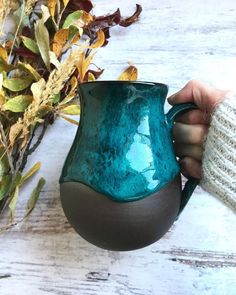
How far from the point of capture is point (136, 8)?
650 millimetres

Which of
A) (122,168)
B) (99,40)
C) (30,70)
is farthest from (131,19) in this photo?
(122,168)

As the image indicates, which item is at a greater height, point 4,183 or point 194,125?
point 194,125

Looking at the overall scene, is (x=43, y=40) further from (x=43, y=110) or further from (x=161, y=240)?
(x=161, y=240)

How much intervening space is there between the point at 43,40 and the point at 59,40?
22mm

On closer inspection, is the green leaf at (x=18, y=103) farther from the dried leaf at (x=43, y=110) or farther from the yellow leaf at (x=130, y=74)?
the yellow leaf at (x=130, y=74)

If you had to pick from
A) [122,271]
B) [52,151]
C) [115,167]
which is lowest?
[122,271]

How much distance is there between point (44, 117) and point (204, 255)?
0.97 ft

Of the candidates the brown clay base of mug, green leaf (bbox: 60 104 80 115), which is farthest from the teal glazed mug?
green leaf (bbox: 60 104 80 115)

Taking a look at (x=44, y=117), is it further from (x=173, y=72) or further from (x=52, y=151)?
(x=173, y=72)

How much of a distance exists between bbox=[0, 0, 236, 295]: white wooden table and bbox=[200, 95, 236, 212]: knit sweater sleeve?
132 millimetres

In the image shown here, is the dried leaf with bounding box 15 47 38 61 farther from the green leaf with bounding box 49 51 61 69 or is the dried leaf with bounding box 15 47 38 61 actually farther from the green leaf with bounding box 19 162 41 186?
the green leaf with bounding box 19 162 41 186

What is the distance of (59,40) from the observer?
613 mm

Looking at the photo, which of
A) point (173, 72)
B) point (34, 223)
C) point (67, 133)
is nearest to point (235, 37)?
point (173, 72)

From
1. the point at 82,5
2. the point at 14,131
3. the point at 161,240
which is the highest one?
the point at 82,5
